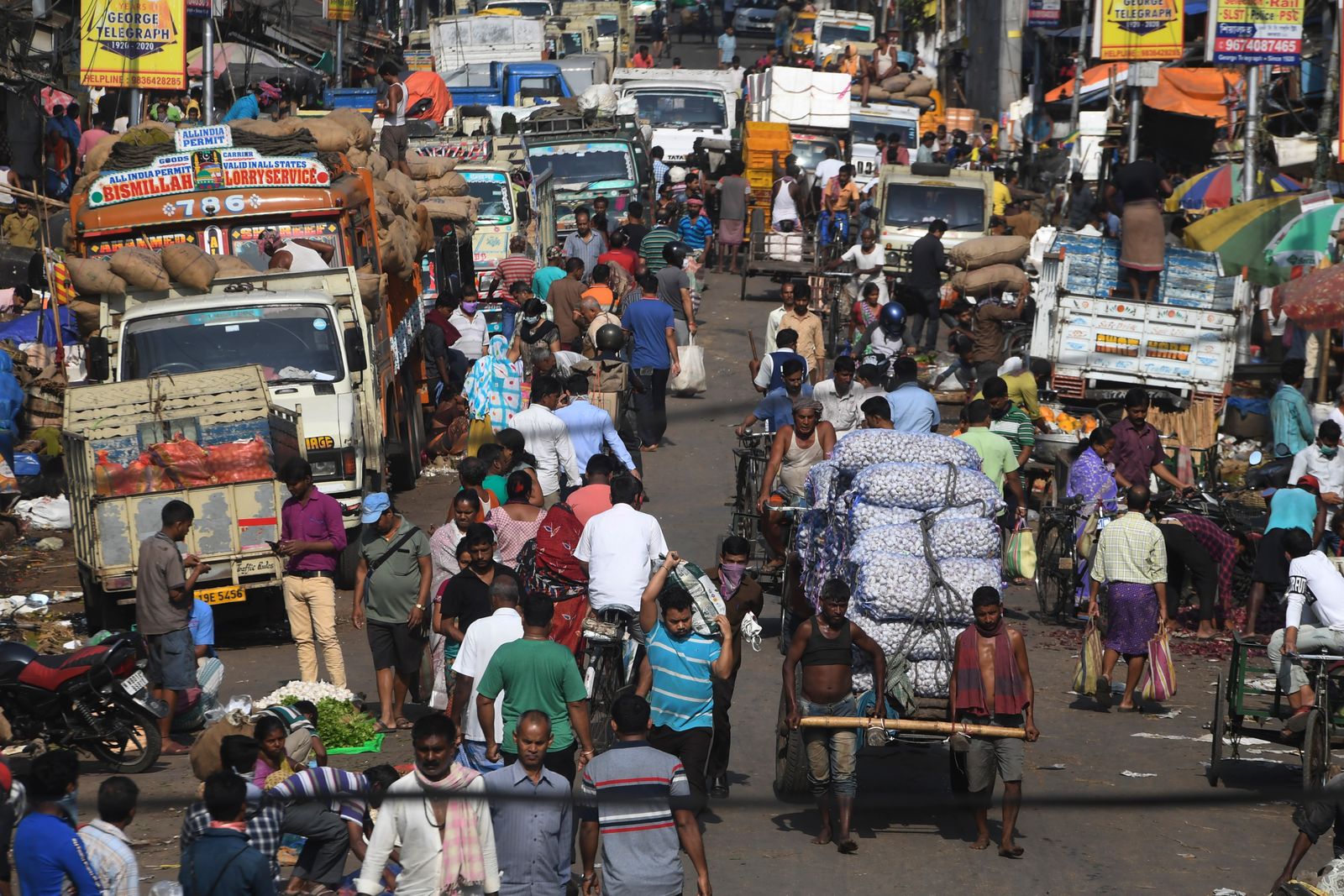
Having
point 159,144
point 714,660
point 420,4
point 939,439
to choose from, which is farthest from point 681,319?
point 420,4

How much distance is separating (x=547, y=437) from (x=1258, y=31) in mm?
11685

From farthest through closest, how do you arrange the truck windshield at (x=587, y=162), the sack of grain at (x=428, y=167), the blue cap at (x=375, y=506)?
the truck windshield at (x=587, y=162), the sack of grain at (x=428, y=167), the blue cap at (x=375, y=506)

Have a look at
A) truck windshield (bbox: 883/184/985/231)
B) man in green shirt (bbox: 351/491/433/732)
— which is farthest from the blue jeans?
man in green shirt (bbox: 351/491/433/732)

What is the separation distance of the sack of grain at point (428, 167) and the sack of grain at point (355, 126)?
3576 millimetres

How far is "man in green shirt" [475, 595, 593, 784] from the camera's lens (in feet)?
24.5

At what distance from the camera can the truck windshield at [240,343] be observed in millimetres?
13500

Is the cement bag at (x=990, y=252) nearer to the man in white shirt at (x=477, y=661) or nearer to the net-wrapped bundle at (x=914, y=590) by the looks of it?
the net-wrapped bundle at (x=914, y=590)

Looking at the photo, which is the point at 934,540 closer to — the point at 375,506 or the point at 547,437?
the point at 375,506

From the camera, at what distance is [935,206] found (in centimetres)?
2434

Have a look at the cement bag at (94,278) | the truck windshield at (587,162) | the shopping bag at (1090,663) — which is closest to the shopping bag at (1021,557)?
the shopping bag at (1090,663)

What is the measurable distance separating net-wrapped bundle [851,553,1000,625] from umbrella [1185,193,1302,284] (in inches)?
442

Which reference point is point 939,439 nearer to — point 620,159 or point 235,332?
point 235,332

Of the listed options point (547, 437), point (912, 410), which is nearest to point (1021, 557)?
point (912, 410)

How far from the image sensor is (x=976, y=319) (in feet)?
63.1
